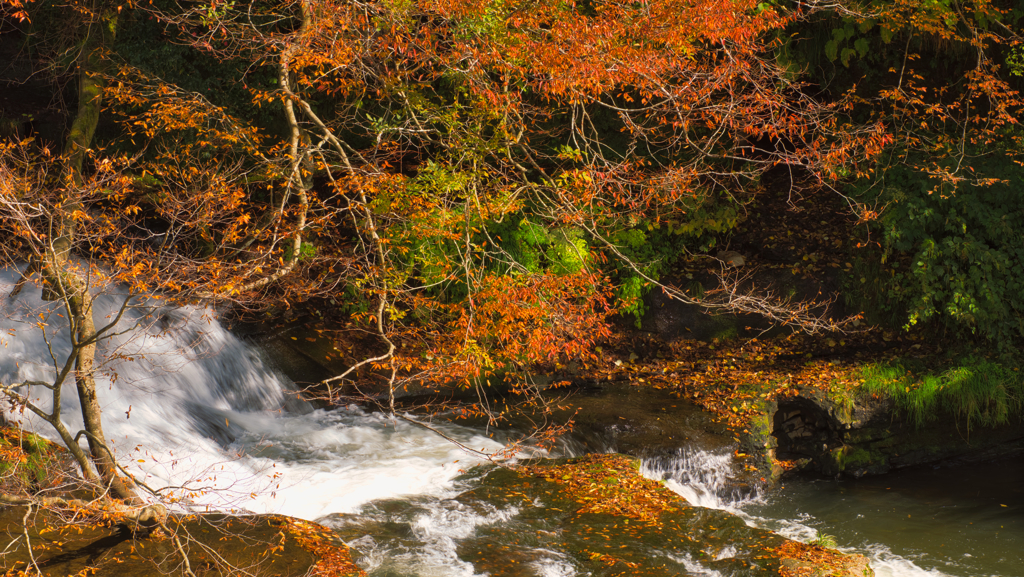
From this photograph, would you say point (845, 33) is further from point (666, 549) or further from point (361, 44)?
point (666, 549)

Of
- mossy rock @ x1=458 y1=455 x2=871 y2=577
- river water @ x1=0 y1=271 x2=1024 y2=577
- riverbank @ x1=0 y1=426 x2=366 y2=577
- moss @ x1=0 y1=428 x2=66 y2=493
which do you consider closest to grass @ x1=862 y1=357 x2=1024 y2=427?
river water @ x1=0 y1=271 x2=1024 y2=577

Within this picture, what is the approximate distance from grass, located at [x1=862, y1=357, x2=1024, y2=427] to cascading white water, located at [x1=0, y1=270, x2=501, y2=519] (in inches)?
177

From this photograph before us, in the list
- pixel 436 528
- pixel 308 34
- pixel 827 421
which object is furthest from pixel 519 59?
pixel 827 421

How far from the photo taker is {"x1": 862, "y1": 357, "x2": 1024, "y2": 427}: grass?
8047 millimetres

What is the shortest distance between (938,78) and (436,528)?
10.1 meters

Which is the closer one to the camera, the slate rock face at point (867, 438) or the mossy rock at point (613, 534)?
the mossy rock at point (613, 534)

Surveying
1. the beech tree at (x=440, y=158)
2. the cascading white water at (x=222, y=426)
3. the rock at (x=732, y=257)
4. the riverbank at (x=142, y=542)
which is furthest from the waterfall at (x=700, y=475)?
the rock at (x=732, y=257)

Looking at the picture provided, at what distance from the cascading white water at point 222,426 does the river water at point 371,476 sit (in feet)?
0.07

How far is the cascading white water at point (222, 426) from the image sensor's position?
6586 millimetres

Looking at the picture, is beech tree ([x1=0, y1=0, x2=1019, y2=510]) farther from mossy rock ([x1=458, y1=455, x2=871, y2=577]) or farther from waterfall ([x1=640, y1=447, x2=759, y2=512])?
waterfall ([x1=640, y1=447, x2=759, y2=512])

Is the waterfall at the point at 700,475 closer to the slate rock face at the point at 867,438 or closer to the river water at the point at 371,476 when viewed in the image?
the river water at the point at 371,476

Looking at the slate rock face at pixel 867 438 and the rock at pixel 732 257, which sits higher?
the rock at pixel 732 257

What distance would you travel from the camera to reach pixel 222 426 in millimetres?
8031

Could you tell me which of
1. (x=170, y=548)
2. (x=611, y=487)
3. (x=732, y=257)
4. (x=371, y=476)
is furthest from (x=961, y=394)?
(x=170, y=548)
